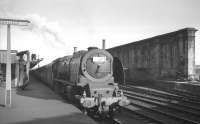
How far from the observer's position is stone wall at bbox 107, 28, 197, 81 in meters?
18.2

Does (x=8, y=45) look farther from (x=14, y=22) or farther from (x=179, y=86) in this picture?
(x=179, y=86)

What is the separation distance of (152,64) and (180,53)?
459 cm

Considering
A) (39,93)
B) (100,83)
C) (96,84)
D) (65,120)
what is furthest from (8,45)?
(39,93)

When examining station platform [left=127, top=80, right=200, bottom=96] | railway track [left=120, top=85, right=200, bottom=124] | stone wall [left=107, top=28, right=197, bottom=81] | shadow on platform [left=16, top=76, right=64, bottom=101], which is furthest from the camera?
stone wall [left=107, top=28, right=197, bottom=81]

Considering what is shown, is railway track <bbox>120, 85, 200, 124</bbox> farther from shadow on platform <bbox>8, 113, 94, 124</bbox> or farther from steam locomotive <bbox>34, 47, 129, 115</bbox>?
shadow on platform <bbox>8, 113, 94, 124</bbox>

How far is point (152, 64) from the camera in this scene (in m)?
23.3

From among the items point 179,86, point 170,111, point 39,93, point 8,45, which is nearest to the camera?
point 8,45

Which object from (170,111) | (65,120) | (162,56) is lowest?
(170,111)

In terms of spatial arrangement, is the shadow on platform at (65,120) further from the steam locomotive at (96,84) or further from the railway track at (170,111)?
the railway track at (170,111)

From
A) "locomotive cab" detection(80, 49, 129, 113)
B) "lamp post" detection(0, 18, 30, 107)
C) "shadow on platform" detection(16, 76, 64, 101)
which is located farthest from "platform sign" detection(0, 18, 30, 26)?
"shadow on platform" detection(16, 76, 64, 101)

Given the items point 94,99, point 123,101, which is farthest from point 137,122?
point 94,99

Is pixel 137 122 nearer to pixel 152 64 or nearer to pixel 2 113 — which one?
pixel 2 113

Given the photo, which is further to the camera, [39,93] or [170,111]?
[39,93]

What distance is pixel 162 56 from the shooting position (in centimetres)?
2158
